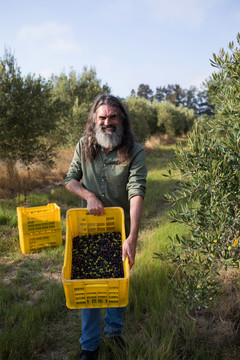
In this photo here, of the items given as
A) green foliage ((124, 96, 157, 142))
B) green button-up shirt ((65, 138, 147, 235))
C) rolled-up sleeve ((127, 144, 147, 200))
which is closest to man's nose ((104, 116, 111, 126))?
green button-up shirt ((65, 138, 147, 235))

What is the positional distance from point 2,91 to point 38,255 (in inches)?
215

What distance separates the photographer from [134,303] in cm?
311

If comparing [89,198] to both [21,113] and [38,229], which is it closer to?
[38,229]

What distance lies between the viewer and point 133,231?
219cm

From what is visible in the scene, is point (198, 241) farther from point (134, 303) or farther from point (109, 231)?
point (134, 303)

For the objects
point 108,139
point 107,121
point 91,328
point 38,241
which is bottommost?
point 38,241

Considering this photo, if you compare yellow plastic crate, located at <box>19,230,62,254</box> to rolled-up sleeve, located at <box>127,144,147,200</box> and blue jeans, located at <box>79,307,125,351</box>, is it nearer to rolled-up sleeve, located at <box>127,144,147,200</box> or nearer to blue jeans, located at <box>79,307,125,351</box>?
blue jeans, located at <box>79,307,125,351</box>

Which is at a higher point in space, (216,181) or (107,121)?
(107,121)

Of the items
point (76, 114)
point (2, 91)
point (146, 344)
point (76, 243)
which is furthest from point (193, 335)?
point (76, 114)

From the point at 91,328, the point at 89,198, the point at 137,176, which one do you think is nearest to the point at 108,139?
the point at 137,176

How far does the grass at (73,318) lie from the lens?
7.93 feet

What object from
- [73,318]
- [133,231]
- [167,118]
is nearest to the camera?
[133,231]

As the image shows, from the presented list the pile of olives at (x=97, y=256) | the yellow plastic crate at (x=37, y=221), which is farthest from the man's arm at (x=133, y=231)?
the yellow plastic crate at (x=37, y=221)

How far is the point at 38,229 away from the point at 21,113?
15.6 feet
